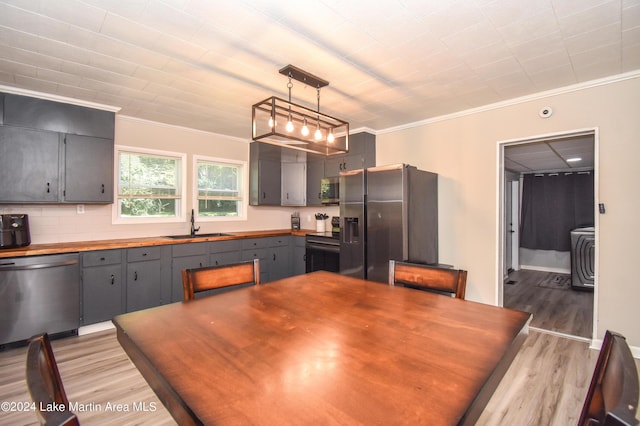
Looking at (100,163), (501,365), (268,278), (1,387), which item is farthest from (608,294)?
(100,163)

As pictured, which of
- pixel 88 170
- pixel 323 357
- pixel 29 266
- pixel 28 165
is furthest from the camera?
pixel 88 170

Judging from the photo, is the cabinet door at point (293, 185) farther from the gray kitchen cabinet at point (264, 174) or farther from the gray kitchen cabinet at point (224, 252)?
the gray kitchen cabinet at point (224, 252)

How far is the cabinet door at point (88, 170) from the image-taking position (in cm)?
327

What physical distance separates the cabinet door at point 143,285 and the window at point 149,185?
795mm

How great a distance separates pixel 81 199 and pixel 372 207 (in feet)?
10.6

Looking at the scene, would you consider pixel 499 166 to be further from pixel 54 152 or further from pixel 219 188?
pixel 54 152

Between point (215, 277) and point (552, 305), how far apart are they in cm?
456

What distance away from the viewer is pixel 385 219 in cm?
343

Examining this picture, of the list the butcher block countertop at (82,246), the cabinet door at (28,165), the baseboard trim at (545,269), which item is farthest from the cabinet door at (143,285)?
the baseboard trim at (545,269)

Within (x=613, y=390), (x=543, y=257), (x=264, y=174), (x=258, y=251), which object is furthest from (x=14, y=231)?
(x=543, y=257)

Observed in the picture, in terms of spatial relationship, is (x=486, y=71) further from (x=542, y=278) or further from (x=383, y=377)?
(x=542, y=278)

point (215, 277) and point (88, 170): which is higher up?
point (88, 170)

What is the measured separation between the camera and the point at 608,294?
8.95 feet

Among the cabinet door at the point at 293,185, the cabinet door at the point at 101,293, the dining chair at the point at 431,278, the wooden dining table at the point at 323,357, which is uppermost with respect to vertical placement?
the cabinet door at the point at 293,185
